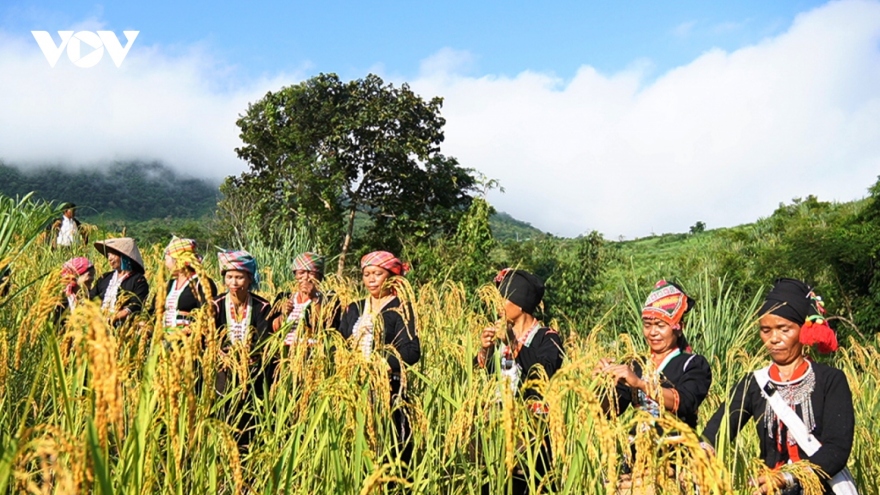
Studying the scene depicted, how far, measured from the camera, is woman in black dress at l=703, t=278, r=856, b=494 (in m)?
2.59

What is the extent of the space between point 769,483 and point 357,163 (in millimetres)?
18722

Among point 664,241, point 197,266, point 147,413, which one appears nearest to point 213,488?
point 147,413

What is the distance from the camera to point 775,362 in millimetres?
2854

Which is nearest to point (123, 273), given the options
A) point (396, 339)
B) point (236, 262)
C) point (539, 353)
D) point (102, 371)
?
point (236, 262)

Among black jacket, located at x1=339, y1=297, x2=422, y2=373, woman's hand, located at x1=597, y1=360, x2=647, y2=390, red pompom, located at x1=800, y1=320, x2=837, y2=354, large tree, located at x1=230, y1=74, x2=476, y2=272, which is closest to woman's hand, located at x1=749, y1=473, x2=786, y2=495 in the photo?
woman's hand, located at x1=597, y1=360, x2=647, y2=390

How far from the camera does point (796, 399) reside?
2.73 m

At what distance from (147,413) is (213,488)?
1.22 feet

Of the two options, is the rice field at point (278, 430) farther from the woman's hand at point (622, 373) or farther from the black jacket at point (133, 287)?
the black jacket at point (133, 287)

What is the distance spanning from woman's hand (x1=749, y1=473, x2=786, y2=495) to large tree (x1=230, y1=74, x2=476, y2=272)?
16489mm

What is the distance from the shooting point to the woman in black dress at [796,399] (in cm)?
259

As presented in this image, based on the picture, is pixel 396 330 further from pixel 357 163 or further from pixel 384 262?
pixel 357 163

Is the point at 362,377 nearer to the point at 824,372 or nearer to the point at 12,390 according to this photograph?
the point at 12,390

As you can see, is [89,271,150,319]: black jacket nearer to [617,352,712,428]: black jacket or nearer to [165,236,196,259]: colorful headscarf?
[165,236,196,259]: colorful headscarf

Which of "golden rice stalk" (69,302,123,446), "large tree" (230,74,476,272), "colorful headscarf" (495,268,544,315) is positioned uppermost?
"large tree" (230,74,476,272)
